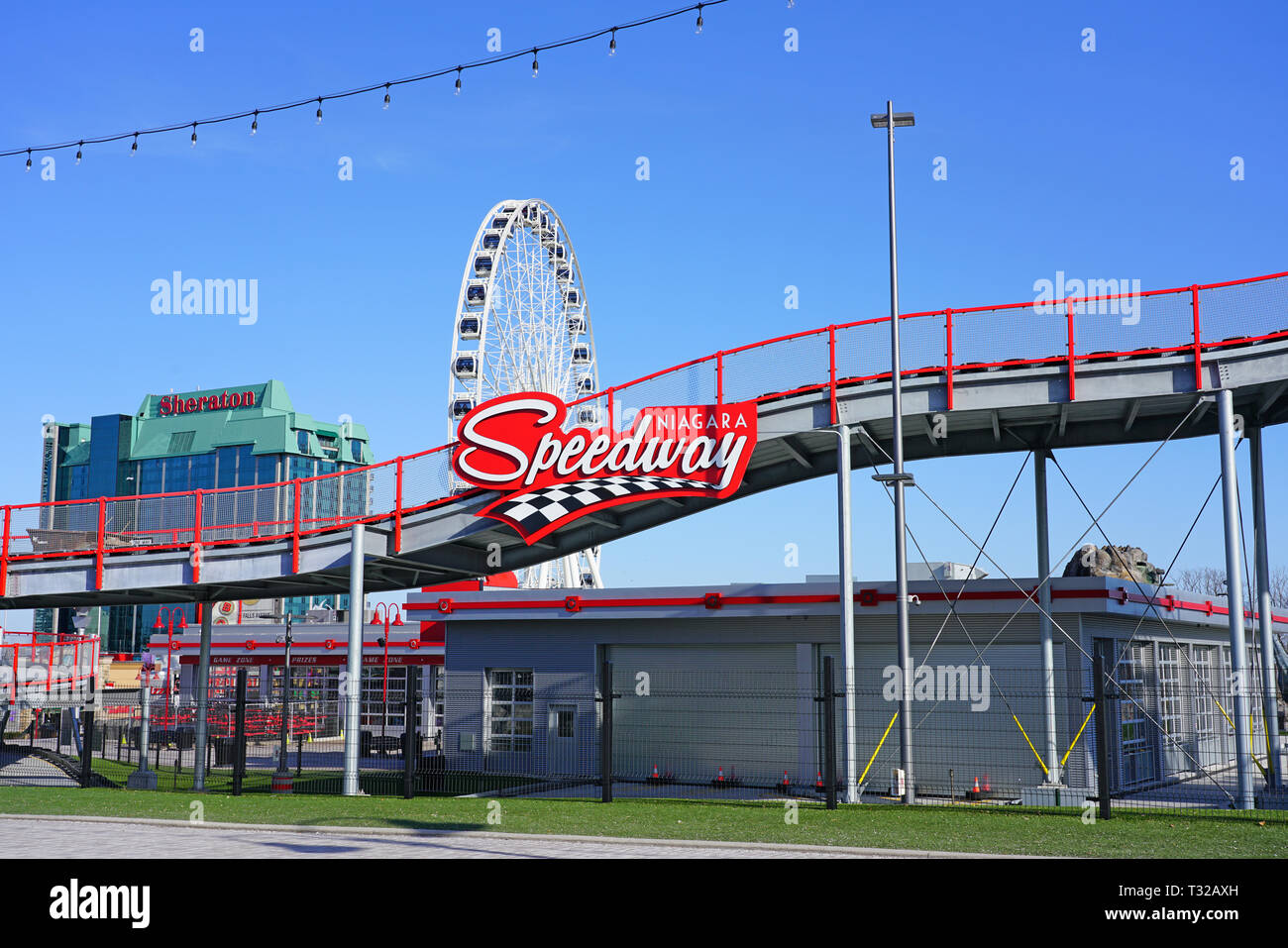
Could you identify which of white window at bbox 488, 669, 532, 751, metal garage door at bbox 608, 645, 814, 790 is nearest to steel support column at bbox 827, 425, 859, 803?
metal garage door at bbox 608, 645, 814, 790

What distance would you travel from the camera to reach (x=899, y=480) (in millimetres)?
20922

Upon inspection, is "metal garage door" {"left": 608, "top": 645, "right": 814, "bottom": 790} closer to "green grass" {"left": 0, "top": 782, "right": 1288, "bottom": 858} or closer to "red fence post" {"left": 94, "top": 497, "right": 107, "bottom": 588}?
"green grass" {"left": 0, "top": 782, "right": 1288, "bottom": 858}

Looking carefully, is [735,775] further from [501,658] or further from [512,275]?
[512,275]

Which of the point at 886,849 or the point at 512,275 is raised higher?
the point at 512,275

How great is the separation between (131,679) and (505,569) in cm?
6723

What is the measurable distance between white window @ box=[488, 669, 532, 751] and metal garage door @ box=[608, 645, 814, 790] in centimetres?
246

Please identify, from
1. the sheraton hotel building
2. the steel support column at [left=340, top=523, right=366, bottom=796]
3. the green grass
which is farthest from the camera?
the sheraton hotel building

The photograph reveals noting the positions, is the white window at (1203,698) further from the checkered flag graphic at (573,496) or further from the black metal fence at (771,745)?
the checkered flag graphic at (573,496)

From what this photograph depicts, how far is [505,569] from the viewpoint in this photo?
26938 mm

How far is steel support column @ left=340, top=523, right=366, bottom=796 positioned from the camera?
71.5 ft

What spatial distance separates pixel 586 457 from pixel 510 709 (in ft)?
32.2

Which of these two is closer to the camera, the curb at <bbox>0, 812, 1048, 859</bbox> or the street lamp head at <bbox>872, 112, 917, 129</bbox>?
the curb at <bbox>0, 812, 1048, 859</bbox>

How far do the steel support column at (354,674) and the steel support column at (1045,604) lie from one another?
41.7 feet
